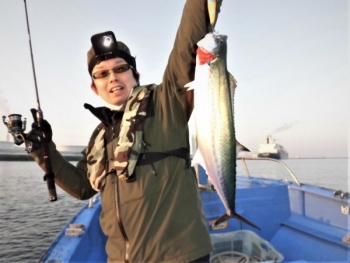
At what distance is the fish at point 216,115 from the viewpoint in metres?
2.18

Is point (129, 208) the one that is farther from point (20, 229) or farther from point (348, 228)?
point (20, 229)

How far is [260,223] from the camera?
19.4 feet

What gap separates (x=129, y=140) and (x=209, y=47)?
1.07 m

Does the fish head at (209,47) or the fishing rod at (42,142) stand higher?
the fish head at (209,47)

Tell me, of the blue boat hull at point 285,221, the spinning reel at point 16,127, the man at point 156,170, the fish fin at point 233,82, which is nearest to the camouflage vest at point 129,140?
the man at point 156,170

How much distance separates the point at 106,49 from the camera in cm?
273

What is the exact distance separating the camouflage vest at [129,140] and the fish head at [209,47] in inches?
24.7

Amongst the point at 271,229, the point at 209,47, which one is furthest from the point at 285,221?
the point at 209,47

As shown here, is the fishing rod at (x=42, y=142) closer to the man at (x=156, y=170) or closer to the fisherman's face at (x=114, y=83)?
the man at (x=156, y=170)

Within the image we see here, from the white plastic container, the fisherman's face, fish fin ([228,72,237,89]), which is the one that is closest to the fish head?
fish fin ([228,72,237,89])

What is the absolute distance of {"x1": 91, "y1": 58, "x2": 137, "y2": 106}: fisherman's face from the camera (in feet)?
8.62

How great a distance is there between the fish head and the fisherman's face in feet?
2.91

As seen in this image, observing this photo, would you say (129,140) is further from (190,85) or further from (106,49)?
(106,49)

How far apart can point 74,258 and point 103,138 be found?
1804mm
